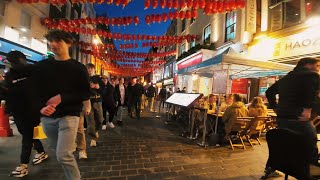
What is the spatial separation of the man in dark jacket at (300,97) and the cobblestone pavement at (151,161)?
4.46ft

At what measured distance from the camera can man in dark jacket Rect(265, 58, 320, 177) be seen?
3.09 meters

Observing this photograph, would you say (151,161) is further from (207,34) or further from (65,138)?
(207,34)

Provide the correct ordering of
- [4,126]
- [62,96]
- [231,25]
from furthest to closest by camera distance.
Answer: [231,25]
[4,126]
[62,96]

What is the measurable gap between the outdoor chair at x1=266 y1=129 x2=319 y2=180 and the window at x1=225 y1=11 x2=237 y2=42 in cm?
1191

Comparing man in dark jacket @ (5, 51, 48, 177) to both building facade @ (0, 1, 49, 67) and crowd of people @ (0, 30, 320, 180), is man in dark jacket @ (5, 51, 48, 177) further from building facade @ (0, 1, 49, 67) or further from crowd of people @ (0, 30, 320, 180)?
building facade @ (0, 1, 49, 67)

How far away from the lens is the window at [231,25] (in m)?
13.7

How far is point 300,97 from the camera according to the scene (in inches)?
124

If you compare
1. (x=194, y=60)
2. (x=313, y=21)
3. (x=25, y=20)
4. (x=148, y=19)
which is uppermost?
(x=25, y=20)

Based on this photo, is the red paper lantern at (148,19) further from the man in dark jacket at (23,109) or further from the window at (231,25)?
the man in dark jacket at (23,109)

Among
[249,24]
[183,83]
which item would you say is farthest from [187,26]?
[249,24]

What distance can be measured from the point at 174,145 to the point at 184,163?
4.82ft

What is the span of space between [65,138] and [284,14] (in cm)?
1162

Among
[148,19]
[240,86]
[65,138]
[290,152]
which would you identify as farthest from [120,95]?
[240,86]

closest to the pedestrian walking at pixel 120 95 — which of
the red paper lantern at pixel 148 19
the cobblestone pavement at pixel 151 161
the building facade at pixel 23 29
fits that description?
the cobblestone pavement at pixel 151 161
